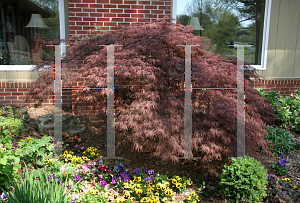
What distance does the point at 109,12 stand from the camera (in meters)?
4.87

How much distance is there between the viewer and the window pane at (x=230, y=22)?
18.2 ft

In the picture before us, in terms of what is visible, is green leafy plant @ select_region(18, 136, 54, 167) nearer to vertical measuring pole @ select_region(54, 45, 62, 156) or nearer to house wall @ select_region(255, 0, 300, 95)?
vertical measuring pole @ select_region(54, 45, 62, 156)

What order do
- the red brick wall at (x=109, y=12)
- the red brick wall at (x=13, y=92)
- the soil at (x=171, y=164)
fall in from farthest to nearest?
the red brick wall at (x=13, y=92) < the red brick wall at (x=109, y=12) < the soil at (x=171, y=164)

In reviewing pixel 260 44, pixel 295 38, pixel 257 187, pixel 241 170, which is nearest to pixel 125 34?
pixel 241 170

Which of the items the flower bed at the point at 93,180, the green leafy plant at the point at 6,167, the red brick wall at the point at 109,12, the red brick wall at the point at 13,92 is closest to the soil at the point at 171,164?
the flower bed at the point at 93,180

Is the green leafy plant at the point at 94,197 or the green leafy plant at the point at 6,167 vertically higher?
the green leafy plant at the point at 6,167

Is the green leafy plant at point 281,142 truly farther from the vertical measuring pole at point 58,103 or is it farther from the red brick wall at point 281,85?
the vertical measuring pole at point 58,103

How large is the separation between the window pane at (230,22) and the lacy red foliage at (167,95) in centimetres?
244

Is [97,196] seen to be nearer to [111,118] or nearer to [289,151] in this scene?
[111,118]

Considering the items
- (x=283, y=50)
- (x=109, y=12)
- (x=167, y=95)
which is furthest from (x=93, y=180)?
(x=283, y=50)

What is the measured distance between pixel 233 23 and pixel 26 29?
195 inches

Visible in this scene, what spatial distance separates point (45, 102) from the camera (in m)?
5.39

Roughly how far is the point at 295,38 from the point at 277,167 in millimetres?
4227

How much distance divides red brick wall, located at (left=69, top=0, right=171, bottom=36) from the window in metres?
0.78
